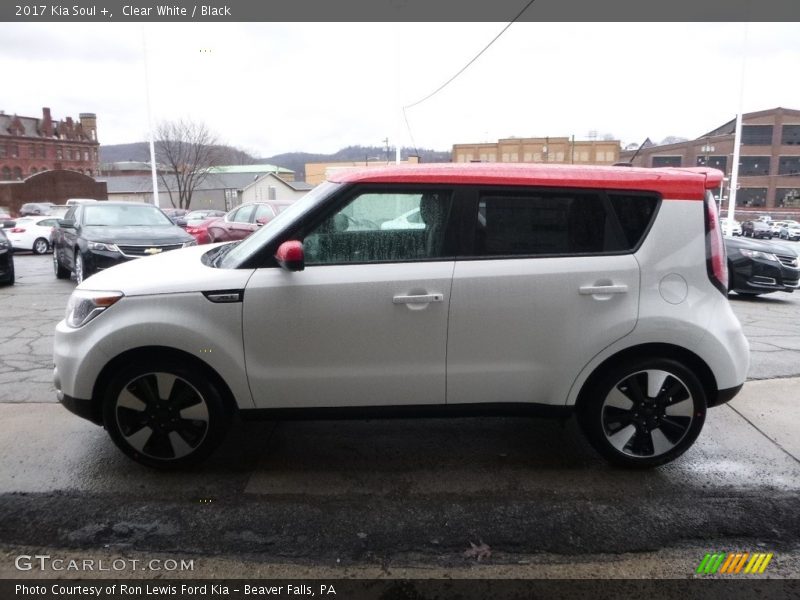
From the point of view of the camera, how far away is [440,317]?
3.24m

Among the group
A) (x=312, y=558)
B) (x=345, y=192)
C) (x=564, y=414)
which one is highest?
(x=345, y=192)

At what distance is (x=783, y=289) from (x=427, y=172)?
992 centimetres

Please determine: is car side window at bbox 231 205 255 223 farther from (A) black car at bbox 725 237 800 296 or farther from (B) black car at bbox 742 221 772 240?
(B) black car at bbox 742 221 772 240

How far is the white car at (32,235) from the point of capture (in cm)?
1964

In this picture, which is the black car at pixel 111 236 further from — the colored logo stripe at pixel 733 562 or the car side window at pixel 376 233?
the colored logo stripe at pixel 733 562

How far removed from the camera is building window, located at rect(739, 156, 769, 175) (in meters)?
64.5

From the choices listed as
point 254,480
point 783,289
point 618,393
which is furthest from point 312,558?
point 783,289

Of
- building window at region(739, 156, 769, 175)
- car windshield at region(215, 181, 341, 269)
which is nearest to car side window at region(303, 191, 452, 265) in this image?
car windshield at region(215, 181, 341, 269)

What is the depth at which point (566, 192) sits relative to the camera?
3303 mm

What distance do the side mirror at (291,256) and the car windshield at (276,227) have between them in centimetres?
23

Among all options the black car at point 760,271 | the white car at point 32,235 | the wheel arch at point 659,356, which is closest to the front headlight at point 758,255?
the black car at point 760,271

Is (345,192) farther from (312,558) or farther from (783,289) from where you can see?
(783,289)

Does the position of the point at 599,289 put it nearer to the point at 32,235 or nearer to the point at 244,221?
the point at 244,221

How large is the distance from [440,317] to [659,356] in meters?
1.29
